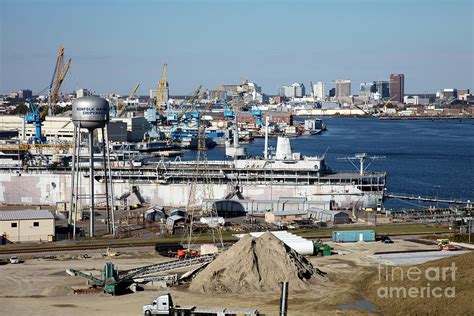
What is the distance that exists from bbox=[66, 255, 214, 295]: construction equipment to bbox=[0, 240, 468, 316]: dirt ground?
2.06 ft

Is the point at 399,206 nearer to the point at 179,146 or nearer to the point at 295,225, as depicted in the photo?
the point at 295,225

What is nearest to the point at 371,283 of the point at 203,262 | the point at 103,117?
the point at 203,262

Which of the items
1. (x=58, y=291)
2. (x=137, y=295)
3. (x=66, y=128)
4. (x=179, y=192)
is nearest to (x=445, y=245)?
(x=137, y=295)

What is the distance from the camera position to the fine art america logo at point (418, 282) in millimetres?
38625

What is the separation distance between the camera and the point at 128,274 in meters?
44.1

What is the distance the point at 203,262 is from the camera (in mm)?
47188

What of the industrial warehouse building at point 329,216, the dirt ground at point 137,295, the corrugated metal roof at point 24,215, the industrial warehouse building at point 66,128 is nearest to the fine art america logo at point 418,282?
the dirt ground at point 137,295

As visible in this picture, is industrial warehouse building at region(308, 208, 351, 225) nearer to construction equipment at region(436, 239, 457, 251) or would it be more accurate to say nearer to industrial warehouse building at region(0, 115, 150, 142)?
construction equipment at region(436, 239, 457, 251)

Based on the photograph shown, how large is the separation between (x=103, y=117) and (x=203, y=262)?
1856cm

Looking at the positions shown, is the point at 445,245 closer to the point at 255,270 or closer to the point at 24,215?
the point at 255,270

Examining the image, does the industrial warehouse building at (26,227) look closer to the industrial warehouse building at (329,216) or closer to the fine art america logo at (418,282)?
the industrial warehouse building at (329,216)

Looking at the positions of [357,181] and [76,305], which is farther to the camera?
[357,181]

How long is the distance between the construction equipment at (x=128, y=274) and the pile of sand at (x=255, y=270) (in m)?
2.99

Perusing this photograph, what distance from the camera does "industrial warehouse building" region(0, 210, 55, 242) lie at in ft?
191
